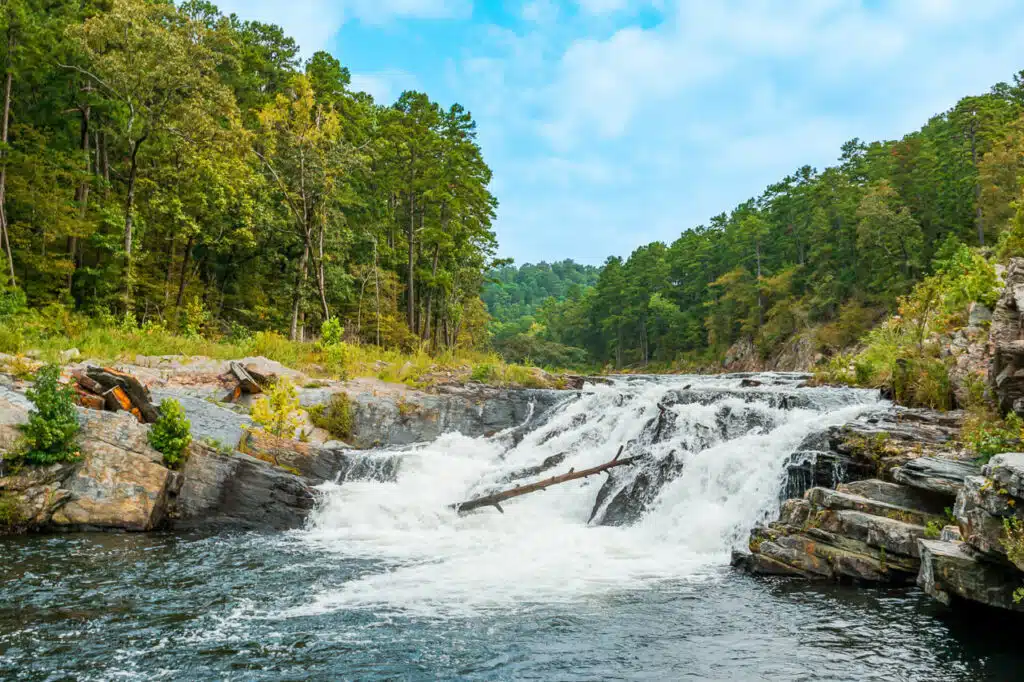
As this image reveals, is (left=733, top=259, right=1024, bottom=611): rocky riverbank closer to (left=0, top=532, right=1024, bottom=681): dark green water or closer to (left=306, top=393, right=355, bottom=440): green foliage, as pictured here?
(left=0, top=532, right=1024, bottom=681): dark green water

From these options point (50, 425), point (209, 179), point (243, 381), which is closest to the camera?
point (50, 425)

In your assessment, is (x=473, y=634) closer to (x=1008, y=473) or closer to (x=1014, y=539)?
(x=1014, y=539)

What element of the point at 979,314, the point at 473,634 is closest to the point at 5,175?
the point at 473,634

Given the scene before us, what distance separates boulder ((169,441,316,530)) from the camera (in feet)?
37.8

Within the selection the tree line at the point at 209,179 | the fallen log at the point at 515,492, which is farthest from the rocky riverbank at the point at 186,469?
the tree line at the point at 209,179

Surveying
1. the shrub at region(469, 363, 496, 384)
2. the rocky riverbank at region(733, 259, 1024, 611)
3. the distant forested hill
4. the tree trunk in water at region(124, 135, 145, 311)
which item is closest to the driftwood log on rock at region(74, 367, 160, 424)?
the tree trunk in water at region(124, 135, 145, 311)

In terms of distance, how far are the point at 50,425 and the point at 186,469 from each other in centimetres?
234

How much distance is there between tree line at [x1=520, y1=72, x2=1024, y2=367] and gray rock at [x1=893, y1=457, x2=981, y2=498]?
541cm

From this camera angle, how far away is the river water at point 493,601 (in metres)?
5.62

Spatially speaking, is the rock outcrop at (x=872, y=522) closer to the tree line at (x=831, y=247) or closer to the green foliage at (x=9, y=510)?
the tree line at (x=831, y=247)

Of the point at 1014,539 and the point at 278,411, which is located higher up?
the point at 1014,539

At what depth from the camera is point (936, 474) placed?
8.20 m

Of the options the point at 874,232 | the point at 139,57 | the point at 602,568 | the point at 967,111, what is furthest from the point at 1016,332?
the point at 967,111

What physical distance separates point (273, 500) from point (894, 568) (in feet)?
34.8
